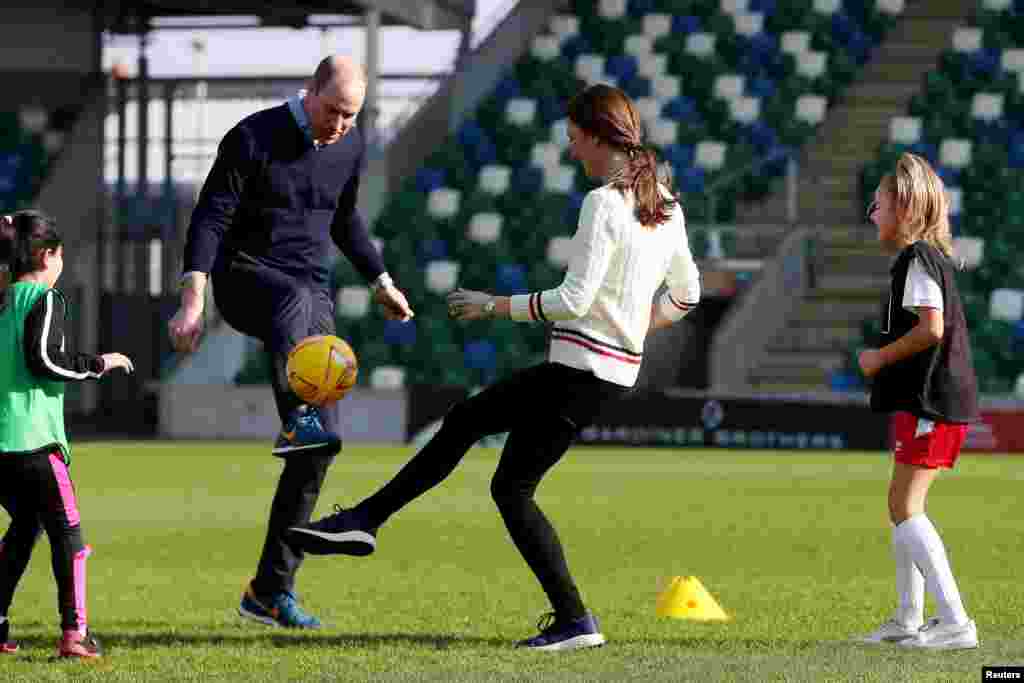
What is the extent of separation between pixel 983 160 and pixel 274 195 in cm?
1990

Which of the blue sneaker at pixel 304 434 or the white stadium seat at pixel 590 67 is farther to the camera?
the white stadium seat at pixel 590 67

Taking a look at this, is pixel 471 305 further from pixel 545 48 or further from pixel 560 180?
pixel 545 48

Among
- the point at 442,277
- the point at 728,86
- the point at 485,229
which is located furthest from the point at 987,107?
the point at 442,277

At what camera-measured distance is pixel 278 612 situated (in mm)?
7805

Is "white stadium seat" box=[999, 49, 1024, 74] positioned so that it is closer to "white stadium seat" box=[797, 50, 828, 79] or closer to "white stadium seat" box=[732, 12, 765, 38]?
"white stadium seat" box=[797, 50, 828, 79]

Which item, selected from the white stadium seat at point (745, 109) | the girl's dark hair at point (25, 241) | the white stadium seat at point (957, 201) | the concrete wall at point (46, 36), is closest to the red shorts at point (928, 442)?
the girl's dark hair at point (25, 241)

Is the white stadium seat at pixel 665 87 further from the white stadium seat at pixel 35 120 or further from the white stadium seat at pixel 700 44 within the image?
the white stadium seat at pixel 35 120

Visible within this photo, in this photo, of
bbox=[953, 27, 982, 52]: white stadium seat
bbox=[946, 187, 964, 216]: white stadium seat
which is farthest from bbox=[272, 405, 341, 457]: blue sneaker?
bbox=[953, 27, 982, 52]: white stadium seat

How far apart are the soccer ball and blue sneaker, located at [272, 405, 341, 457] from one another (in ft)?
0.33

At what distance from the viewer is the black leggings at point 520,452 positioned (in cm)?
690

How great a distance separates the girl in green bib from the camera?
6801 mm

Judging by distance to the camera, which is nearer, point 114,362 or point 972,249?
point 114,362

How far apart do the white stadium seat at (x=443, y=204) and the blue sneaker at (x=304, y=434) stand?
68.3ft

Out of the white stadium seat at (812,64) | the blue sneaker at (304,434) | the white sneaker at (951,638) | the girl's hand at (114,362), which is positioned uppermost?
the white stadium seat at (812,64)
